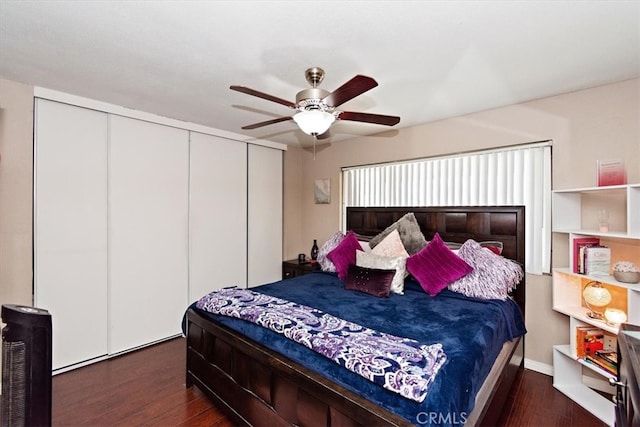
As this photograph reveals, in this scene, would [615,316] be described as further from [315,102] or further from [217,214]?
[217,214]

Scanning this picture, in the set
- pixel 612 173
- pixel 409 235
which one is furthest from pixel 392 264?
pixel 612 173

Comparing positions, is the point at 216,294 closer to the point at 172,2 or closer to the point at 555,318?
the point at 172,2

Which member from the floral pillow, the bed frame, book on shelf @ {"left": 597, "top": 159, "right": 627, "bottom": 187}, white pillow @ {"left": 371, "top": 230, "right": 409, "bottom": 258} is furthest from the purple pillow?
book on shelf @ {"left": 597, "top": 159, "right": 627, "bottom": 187}

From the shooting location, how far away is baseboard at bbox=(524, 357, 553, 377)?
2729mm

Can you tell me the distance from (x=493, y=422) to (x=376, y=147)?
9.96 feet

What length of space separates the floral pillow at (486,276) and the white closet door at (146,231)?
2.97m

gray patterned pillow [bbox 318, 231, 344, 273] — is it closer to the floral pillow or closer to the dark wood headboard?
the dark wood headboard

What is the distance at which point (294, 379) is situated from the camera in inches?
64.1

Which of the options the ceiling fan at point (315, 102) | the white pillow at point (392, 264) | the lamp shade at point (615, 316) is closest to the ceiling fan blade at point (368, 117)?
the ceiling fan at point (315, 102)

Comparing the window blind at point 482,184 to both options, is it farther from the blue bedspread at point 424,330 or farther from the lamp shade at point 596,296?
the blue bedspread at point 424,330

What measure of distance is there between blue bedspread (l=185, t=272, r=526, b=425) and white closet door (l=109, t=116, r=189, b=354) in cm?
130

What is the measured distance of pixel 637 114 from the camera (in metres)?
2.32

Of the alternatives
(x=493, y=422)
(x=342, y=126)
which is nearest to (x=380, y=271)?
(x=493, y=422)

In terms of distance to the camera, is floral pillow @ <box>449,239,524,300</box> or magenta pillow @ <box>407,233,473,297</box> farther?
magenta pillow @ <box>407,233,473,297</box>
